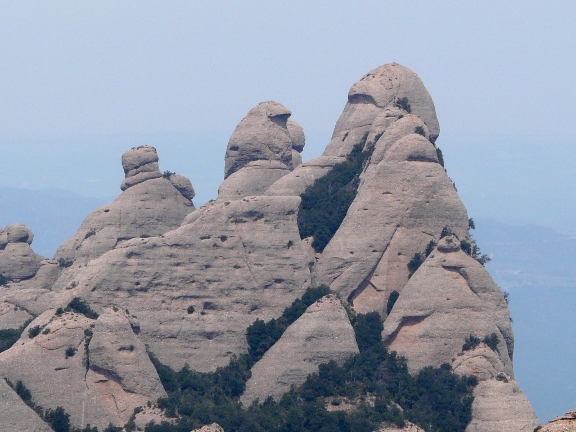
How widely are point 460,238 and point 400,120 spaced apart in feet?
23.9

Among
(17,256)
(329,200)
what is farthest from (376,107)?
(17,256)

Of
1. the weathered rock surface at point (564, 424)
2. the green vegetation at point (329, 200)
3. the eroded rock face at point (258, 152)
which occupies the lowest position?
the weathered rock surface at point (564, 424)

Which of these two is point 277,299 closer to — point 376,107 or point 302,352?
point 302,352

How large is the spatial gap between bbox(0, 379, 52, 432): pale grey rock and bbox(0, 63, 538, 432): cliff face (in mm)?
1747

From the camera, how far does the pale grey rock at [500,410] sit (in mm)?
63156

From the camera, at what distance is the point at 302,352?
65.2 m

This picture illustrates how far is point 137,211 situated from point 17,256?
696 centimetres

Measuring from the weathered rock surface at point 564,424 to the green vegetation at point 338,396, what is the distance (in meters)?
31.0

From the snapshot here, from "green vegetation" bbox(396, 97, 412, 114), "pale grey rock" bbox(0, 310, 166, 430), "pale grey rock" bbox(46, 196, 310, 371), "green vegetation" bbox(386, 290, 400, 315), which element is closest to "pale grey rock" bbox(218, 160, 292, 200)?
"green vegetation" bbox(396, 97, 412, 114)

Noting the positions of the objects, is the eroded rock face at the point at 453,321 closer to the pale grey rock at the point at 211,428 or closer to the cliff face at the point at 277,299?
the cliff face at the point at 277,299

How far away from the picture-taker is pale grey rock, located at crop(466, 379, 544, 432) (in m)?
63.2

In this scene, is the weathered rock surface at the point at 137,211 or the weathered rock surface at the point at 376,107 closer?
the weathered rock surface at the point at 376,107

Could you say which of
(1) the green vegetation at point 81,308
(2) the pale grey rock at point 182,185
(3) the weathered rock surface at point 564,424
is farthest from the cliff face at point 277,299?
(3) the weathered rock surface at point 564,424

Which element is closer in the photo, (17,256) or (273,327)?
(273,327)
